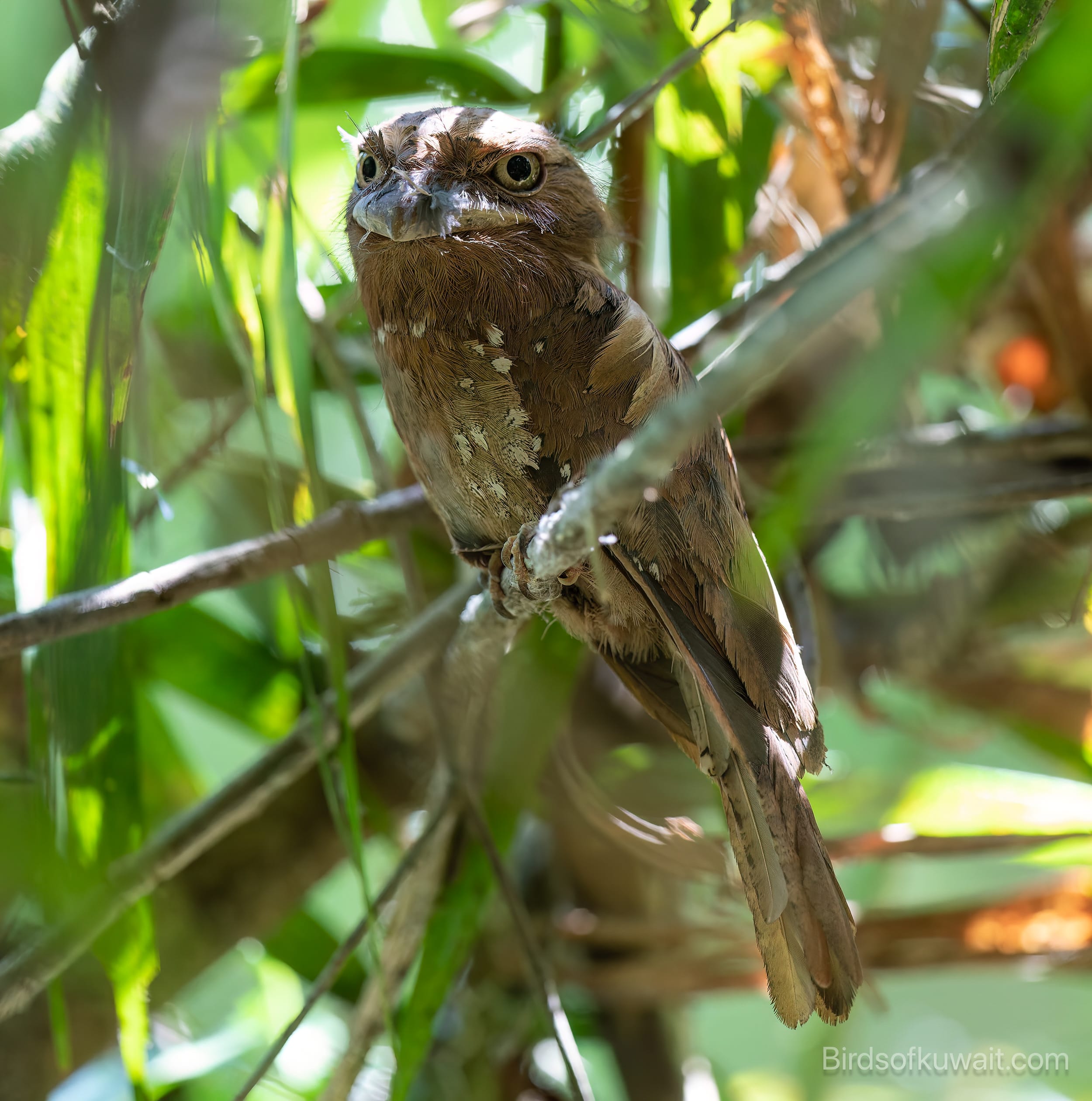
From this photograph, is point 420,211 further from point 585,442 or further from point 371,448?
point 371,448

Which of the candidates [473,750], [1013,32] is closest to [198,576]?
[473,750]

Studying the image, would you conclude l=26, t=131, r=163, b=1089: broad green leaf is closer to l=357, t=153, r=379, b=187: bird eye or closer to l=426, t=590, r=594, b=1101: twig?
l=357, t=153, r=379, b=187: bird eye

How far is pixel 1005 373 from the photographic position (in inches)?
100

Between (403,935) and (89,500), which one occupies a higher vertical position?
(89,500)

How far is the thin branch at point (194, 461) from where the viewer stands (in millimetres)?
1376

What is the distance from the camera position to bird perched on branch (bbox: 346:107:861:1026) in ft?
3.16

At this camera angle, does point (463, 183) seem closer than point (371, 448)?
Yes

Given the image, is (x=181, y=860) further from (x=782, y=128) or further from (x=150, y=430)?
(x=782, y=128)

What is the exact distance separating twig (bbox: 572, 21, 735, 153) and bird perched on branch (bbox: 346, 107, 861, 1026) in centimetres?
24

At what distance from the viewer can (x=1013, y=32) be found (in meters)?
0.81

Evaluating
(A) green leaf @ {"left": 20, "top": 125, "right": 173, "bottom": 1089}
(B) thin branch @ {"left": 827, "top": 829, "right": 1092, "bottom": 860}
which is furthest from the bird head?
(B) thin branch @ {"left": 827, "top": 829, "right": 1092, "bottom": 860}

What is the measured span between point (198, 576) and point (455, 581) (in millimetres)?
937

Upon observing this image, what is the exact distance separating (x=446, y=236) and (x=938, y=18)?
957 mm

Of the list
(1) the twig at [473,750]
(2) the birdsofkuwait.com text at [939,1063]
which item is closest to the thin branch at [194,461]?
(1) the twig at [473,750]
